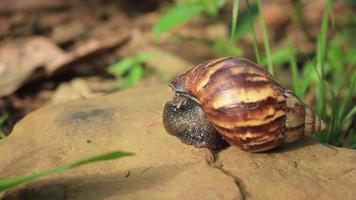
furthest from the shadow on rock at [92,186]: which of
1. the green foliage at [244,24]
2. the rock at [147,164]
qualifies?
the green foliage at [244,24]

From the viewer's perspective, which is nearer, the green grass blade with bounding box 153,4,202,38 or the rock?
the rock

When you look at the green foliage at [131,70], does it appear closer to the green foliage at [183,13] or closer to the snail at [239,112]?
the green foliage at [183,13]

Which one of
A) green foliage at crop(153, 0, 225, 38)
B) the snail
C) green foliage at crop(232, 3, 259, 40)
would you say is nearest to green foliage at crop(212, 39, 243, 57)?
green foliage at crop(232, 3, 259, 40)

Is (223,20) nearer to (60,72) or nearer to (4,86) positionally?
(60,72)

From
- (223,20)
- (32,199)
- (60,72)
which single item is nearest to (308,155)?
(32,199)

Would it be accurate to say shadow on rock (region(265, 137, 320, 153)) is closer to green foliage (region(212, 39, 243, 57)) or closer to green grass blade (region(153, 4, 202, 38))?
green grass blade (region(153, 4, 202, 38))
